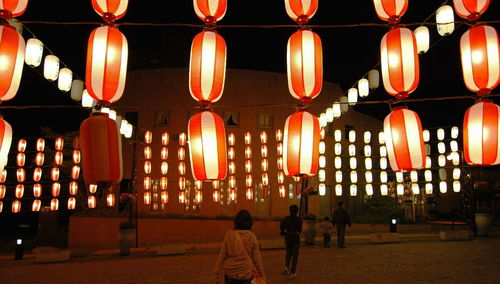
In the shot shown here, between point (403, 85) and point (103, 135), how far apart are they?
18.4 feet

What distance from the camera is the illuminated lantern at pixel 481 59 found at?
7316mm

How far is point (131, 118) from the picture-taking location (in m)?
26.7

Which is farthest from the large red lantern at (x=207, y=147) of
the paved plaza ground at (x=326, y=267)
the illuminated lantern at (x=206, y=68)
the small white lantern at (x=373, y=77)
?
the small white lantern at (x=373, y=77)

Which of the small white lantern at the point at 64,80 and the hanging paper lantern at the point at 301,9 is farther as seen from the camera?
the small white lantern at the point at 64,80

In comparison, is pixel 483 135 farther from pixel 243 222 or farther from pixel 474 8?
pixel 243 222

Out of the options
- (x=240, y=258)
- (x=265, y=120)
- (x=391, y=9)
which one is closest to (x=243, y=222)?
(x=240, y=258)

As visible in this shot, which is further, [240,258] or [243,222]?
[243,222]

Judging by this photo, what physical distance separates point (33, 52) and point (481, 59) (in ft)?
37.3

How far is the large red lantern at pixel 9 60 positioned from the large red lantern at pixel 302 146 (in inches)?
206

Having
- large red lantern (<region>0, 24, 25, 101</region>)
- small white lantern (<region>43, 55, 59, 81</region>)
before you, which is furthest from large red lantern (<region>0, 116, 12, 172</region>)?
small white lantern (<region>43, 55, 59, 81</region>)

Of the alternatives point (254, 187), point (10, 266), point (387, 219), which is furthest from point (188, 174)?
point (387, 219)

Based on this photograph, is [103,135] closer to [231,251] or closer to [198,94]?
[198,94]

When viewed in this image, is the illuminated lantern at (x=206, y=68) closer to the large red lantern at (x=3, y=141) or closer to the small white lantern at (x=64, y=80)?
the large red lantern at (x=3, y=141)

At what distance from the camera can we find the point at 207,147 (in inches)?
293
